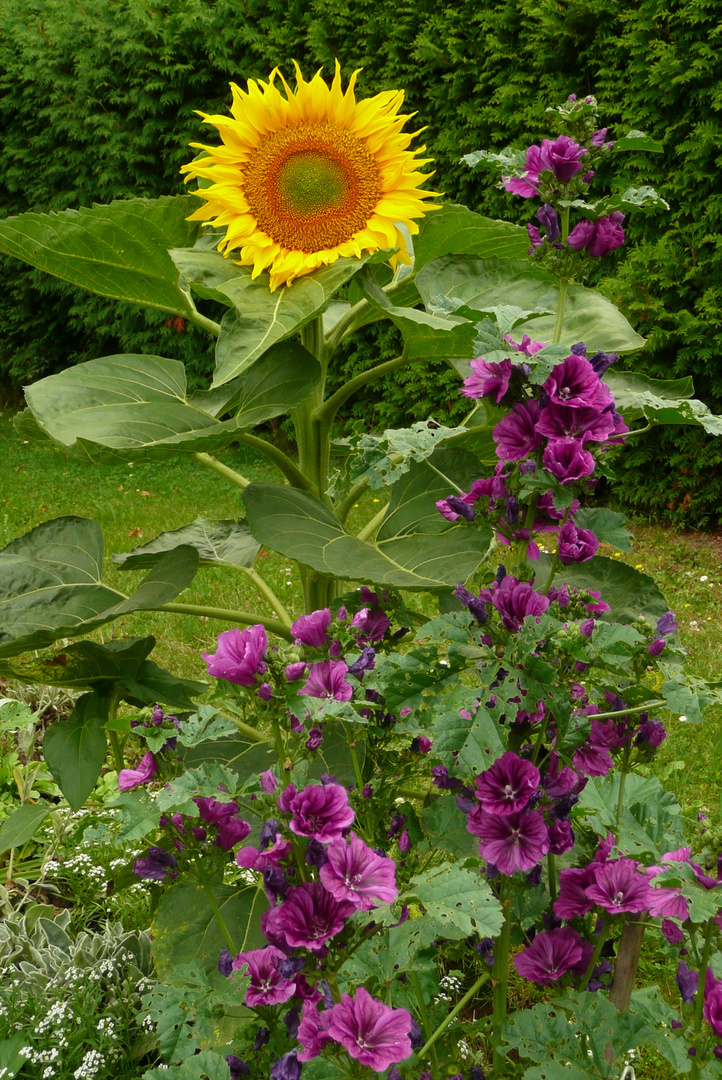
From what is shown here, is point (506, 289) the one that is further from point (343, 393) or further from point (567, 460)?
point (567, 460)

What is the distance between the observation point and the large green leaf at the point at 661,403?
3.58ft

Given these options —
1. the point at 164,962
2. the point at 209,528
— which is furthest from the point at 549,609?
the point at 209,528

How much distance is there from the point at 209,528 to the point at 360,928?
111 cm

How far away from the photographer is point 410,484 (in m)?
1.56

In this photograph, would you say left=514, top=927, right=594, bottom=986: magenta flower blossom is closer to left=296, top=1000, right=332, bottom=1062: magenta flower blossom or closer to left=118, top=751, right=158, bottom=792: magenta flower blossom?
left=296, top=1000, right=332, bottom=1062: magenta flower blossom

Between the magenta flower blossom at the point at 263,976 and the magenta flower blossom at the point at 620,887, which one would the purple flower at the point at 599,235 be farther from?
the magenta flower blossom at the point at 263,976

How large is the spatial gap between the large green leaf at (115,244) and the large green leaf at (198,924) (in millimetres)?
976

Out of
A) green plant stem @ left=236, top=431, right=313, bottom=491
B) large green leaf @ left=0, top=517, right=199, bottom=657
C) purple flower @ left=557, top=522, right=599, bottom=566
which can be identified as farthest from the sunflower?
purple flower @ left=557, top=522, right=599, bottom=566

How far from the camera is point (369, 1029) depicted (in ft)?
2.78

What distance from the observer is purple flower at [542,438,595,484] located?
98 centimetres

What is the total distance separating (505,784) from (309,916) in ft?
0.95

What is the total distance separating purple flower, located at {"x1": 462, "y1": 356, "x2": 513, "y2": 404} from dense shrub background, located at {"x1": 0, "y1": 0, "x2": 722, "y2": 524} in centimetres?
415

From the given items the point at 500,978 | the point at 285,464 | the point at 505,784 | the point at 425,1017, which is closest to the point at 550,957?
the point at 500,978

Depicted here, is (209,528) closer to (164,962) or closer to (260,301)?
(260,301)
